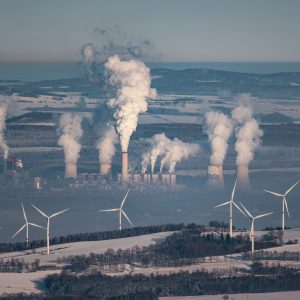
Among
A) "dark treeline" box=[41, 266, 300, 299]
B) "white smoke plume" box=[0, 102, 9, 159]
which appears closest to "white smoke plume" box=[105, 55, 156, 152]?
"white smoke plume" box=[0, 102, 9, 159]

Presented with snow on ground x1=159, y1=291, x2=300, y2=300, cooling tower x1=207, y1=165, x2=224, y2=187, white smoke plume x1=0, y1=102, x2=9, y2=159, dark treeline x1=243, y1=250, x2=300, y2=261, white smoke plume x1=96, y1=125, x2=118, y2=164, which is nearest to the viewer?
snow on ground x1=159, y1=291, x2=300, y2=300

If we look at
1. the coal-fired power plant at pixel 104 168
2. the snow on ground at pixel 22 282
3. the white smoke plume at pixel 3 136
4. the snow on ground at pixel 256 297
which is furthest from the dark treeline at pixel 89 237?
the white smoke plume at pixel 3 136

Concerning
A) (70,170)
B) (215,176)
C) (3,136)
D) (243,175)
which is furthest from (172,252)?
(3,136)

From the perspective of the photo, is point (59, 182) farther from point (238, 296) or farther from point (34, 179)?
point (238, 296)

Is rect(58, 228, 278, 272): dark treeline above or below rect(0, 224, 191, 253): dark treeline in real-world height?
above

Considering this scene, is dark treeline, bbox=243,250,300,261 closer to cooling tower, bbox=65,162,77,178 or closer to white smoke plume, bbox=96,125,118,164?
cooling tower, bbox=65,162,77,178

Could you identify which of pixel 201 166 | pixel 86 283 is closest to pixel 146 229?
pixel 86 283

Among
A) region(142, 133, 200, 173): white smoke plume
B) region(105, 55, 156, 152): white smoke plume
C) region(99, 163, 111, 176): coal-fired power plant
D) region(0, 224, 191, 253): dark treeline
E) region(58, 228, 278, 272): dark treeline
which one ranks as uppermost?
region(105, 55, 156, 152): white smoke plume
